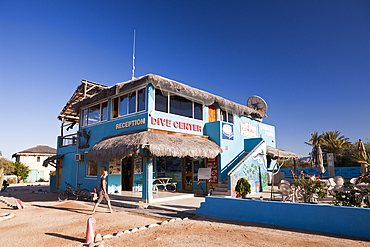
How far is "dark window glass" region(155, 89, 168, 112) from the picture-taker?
12153mm

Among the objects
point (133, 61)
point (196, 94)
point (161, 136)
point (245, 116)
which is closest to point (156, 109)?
point (161, 136)

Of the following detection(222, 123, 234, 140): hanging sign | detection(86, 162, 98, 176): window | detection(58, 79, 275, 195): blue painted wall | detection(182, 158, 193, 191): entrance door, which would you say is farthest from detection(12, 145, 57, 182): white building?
detection(222, 123, 234, 140): hanging sign

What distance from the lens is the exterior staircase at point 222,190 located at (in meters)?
12.0

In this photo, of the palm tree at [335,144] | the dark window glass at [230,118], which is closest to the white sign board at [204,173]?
the dark window glass at [230,118]

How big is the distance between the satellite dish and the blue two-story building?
3.68 m

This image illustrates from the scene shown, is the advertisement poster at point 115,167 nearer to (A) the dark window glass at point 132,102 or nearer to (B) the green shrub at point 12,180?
(A) the dark window glass at point 132,102

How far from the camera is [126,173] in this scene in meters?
15.0

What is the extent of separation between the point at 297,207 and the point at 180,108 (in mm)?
8123

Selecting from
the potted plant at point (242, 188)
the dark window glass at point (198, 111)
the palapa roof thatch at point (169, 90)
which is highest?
the palapa roof thatch at point (169, 90)

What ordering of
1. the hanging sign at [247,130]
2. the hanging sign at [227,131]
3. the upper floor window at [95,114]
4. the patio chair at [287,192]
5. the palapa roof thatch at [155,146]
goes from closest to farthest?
the patio chair at [287,192] → the palapa roof thatch at [155,146] → the hanging sign at [227,131] → the upper floor window at [95,114] → the hanging sign at [247,130]

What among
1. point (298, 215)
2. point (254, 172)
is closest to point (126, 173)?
point (254, 172)

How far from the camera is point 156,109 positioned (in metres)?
12.0

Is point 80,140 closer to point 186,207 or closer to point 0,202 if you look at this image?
point 0,202

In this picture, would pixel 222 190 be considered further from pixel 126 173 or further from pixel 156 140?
pixel 126 173
